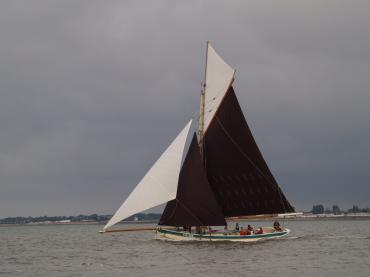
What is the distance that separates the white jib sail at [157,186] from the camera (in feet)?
188

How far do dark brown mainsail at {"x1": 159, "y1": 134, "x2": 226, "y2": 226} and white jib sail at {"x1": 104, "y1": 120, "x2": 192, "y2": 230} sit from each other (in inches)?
32.7

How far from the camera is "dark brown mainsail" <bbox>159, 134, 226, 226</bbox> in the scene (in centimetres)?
5866

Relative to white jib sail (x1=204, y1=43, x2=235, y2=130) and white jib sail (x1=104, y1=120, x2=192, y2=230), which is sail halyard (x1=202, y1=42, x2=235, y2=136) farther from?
white jib sail (x1=104, y1=120, x2=192, y2=230)

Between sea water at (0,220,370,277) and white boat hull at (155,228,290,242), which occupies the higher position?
white boat hull at (155,228,290,242)

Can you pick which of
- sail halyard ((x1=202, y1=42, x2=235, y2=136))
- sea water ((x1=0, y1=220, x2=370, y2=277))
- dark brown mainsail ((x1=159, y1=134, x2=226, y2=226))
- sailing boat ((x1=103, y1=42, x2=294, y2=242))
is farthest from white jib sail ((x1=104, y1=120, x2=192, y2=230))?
sail halyard ((x1=202, y1=42, x2=235, y2=136))

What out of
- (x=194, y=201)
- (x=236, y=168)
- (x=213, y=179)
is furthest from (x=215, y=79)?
(x=194, y=201)

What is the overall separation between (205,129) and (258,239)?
11415 millimetres

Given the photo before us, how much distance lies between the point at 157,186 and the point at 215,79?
1309cm

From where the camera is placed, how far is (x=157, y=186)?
58.0 m

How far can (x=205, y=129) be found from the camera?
62344mm

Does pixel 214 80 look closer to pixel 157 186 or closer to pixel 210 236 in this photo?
pixel 157 186

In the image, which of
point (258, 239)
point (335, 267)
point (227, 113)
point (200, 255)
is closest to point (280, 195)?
point (258, 239)

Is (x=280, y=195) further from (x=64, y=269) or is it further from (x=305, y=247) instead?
(x=64, y=269)

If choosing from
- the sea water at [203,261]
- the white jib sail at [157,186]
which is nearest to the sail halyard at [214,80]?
the white jib sail at [157,186]
